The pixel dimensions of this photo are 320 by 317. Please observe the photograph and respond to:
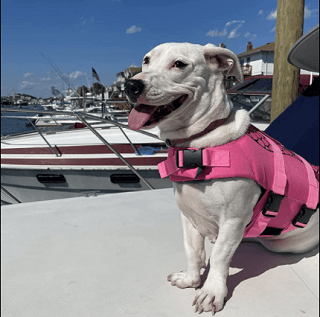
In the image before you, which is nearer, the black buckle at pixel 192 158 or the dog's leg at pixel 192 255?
the black buckle at pixel 192 158

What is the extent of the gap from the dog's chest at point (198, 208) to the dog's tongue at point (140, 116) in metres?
0.26

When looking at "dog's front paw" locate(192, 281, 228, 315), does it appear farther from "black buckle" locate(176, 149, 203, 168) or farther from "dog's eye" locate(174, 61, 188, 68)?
"dog's eye" locate(174, 61, 188, 68)

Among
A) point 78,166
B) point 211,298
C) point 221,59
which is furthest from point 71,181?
point 221,59

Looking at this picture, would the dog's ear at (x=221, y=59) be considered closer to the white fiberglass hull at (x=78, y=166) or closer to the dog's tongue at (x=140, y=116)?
the dog's tongue at (x=140, y=116)

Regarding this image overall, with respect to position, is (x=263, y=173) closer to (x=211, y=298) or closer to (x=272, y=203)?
(x=272, y=203)

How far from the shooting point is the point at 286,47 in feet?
8.09

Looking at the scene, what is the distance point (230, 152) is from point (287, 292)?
0.62 meters

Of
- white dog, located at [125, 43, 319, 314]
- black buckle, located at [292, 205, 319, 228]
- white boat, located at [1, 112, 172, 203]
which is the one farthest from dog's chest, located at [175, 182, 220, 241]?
white boat, located at [1, 112, 172, 203]

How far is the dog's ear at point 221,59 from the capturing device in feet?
3.13

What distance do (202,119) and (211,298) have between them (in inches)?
25.0

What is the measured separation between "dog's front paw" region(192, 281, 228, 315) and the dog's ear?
2.51 feet

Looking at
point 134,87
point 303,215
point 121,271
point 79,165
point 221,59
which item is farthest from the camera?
point 79,165

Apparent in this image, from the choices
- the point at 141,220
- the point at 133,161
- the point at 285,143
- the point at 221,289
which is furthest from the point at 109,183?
the point at 221,289

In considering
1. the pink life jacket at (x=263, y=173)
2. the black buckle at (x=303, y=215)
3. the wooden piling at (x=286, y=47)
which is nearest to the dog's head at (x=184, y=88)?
the pink life jacket at (x=263, y=173)
